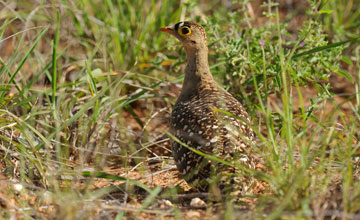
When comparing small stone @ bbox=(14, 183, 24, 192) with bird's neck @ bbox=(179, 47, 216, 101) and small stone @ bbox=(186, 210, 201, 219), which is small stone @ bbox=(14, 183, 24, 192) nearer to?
small stone @ bbox=(186, 210, 201, 219)

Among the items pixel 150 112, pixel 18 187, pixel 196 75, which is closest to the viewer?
pixel 18 187

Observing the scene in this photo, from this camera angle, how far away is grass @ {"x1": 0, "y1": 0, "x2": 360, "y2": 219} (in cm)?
254

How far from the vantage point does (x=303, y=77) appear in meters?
3.81

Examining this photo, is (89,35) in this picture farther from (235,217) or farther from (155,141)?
(235,217)

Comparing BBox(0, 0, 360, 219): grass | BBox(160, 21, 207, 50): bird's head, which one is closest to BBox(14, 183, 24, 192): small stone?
BBox(0, 0, 360, 219): grass

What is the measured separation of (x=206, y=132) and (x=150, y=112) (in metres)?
1.66

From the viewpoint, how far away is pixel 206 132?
3.08 m

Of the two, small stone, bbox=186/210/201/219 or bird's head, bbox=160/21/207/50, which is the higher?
bird's head, bbox=160/21/207/50

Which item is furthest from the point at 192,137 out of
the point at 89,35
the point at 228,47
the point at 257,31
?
the point at 89,35

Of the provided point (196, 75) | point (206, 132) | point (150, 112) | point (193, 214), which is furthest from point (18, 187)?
point (150, 112)

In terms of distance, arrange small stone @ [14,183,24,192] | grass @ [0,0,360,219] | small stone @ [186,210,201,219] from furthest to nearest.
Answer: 1. small stone @ [14,183,24,192]
2. small stone @ [186,210,201,219]
3. grass @ [0,0,360,219]

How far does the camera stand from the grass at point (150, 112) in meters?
2.54

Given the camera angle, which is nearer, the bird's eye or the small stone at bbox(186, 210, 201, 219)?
the small stone at bbox(186, 210, 201, 219)

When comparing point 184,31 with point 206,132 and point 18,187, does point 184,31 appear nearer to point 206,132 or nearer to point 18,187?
point 206,132
